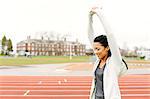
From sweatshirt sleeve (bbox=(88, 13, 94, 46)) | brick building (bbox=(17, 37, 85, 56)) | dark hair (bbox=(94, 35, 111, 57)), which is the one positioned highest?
sweatshirt sleeve (bbox=(88, 13, 94, 46))

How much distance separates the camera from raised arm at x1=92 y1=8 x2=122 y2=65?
8.64 ft

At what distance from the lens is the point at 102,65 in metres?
2.79

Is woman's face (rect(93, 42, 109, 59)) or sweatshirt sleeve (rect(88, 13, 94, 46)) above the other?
sweatshirt sleeve (rect(88, 13, 94, 46))

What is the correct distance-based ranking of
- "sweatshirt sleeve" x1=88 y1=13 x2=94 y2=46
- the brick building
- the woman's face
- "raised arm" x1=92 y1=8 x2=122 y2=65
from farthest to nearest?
the brick building, "sweatshirt sleeve" x1=88 y1=13 x2=94 y2=46, the woman's face, "raised arm" x1=92 y1=8 x2=122 y2=65

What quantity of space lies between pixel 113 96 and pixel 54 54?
230ft

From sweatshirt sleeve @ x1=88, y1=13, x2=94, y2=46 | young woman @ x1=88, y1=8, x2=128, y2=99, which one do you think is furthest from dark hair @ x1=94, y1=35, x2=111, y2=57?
sweatshirt sleeve @ x1=88, y1=13, x2=94, y2=46

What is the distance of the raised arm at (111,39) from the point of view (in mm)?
2635

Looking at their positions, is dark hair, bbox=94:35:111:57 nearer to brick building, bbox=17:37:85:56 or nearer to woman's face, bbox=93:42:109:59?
woman's face, bbox=93:42:109:59

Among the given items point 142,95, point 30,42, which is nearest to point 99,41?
point 142,95

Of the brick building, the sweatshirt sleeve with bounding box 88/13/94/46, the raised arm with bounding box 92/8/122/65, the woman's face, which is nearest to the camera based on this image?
the raised arm with bounding box 92/8/122/65

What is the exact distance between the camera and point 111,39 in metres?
2.69

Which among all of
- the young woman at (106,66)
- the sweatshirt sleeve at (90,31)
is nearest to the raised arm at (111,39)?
the young woman at (106,66)

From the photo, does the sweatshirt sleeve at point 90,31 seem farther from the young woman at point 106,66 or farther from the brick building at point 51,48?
the brick building at point 51,48

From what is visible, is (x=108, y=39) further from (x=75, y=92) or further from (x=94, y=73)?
(x=75, y=92)
